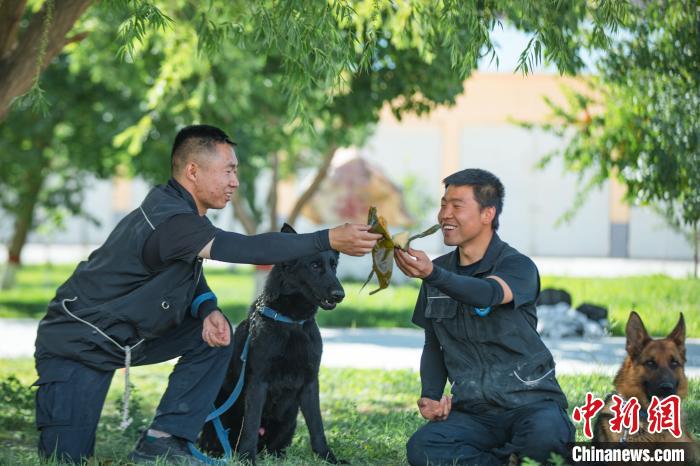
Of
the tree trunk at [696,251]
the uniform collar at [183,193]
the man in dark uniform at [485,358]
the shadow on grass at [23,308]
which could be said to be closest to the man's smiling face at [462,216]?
the man in dark uniform at [485,358]

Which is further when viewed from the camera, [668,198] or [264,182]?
[264,182]

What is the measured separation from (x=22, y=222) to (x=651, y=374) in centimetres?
1845

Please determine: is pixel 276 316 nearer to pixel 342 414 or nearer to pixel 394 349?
pixel 342 414

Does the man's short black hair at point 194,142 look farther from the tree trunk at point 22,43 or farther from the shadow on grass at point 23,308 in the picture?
the shadow on grass at point 23,308

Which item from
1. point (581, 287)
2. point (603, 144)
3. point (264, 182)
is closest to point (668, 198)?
point (603, 144)

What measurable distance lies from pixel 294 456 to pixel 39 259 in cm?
3406

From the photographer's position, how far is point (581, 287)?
56.9 feet

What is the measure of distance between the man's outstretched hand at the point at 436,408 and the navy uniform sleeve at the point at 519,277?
69 centimetres

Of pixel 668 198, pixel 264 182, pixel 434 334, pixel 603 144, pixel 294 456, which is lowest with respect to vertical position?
pixel 294 456

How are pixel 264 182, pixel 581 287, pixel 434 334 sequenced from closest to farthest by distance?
1. pixel 434 334
2. pixel 581 287
3. pixel 264 182

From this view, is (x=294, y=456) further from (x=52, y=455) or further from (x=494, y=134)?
(x=494, y=134)

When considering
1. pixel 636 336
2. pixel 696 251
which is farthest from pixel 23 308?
pixel 636 336

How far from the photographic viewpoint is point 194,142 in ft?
16.5

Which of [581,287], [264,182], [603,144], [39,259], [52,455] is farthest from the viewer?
[264,182]
